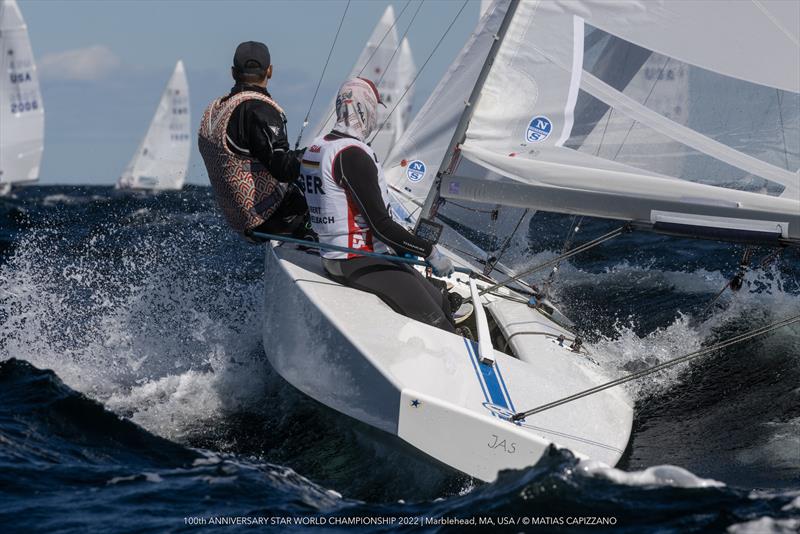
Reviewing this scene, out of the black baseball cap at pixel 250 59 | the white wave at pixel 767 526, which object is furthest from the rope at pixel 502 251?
the white wave at pixel 767 526

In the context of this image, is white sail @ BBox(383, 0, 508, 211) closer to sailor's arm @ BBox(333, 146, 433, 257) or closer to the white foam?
sailor's arm @ BBox(333, 146, 433, 257)

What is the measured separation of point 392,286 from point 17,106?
19625 mm

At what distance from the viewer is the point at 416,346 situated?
341cm

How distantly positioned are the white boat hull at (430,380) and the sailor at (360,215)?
0.09 meters

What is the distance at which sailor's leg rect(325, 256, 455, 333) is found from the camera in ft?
12.6

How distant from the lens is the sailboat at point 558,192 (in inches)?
124

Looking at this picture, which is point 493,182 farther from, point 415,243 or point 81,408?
point 81,408

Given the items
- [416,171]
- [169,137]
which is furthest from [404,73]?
[416,171]

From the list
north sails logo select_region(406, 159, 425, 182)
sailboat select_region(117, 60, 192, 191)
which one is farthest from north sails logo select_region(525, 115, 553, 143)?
sailboat select_region(117, 60, 192, 191)

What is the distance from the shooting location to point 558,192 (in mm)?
4051

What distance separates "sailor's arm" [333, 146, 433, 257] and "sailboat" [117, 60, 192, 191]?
1056 inches

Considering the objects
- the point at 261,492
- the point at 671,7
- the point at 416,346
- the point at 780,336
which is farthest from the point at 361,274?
the point at 780,336

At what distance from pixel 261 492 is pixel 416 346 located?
2.49 feet

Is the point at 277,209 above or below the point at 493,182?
below
